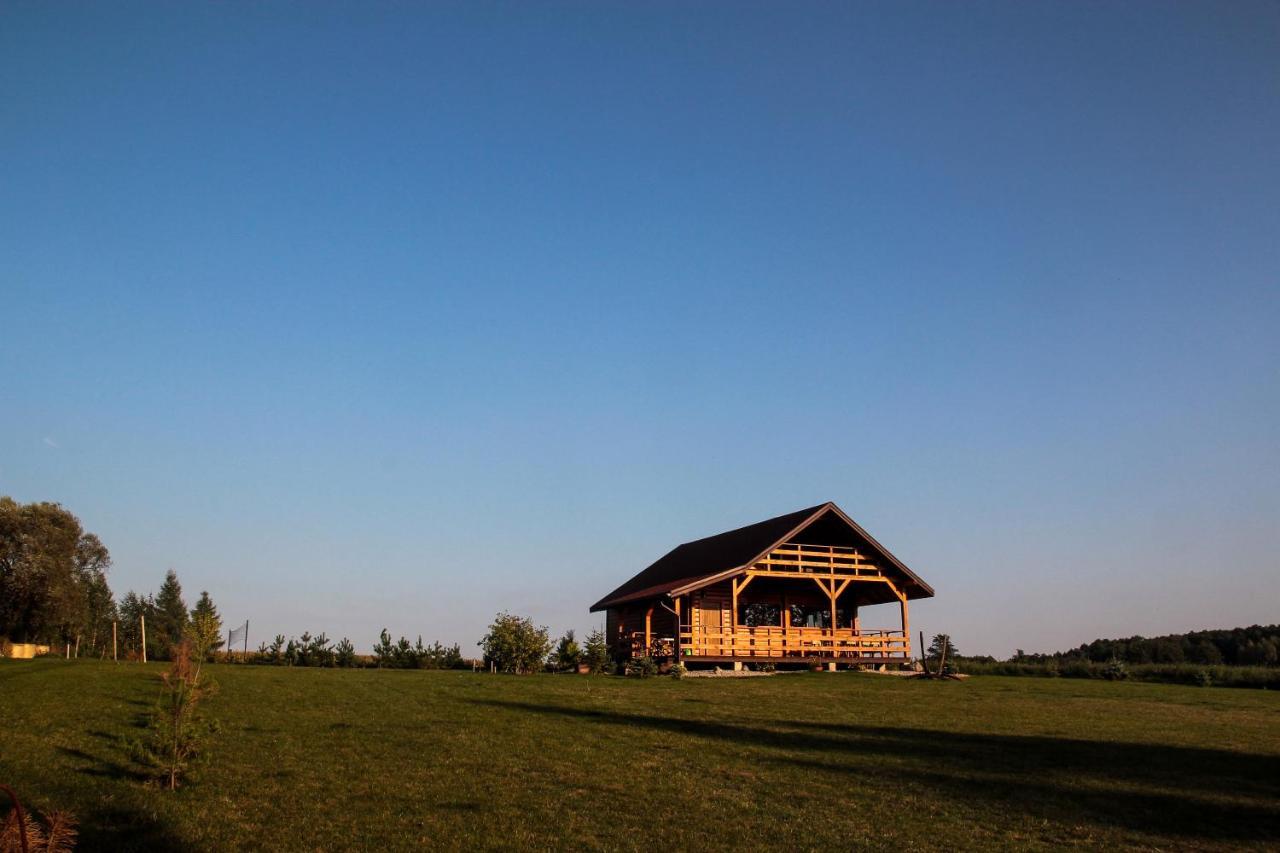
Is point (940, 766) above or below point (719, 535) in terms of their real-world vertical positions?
below

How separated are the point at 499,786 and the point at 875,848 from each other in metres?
5.65

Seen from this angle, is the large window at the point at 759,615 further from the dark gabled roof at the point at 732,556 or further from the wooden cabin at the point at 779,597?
the dark gabled roof at the point at 732,556

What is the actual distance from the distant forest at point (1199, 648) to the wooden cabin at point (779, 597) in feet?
113

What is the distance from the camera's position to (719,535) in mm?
48906

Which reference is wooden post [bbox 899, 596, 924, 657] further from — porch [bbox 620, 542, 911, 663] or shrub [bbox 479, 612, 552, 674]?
shrub [bbox 479, 612, 552, 674]

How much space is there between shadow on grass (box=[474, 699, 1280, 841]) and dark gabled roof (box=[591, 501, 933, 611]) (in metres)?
18.1

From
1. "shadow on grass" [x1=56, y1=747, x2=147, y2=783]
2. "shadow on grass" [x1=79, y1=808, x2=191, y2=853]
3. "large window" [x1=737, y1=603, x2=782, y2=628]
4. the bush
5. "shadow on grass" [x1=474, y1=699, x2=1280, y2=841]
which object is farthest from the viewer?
"large window" [x1=737, y1=603, x2=782, y2=628]

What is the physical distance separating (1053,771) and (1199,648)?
75.3 m

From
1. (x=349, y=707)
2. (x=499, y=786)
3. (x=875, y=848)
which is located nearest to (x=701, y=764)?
(x=499, y=786)

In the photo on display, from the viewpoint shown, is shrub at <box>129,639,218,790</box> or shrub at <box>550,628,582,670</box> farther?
shrub at <box>550,628,582,670</box>

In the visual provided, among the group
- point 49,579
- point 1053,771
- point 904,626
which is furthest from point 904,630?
point 49,579

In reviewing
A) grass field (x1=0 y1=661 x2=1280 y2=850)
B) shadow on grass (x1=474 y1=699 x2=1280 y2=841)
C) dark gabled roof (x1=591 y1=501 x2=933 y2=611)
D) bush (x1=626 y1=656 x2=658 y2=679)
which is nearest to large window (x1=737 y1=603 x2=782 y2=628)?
dark gabled roof (x1=591 y1=501 x2=933 y2=611)

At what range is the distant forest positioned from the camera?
70.4 meters

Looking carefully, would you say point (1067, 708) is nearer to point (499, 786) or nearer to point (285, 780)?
point (499, 786)
